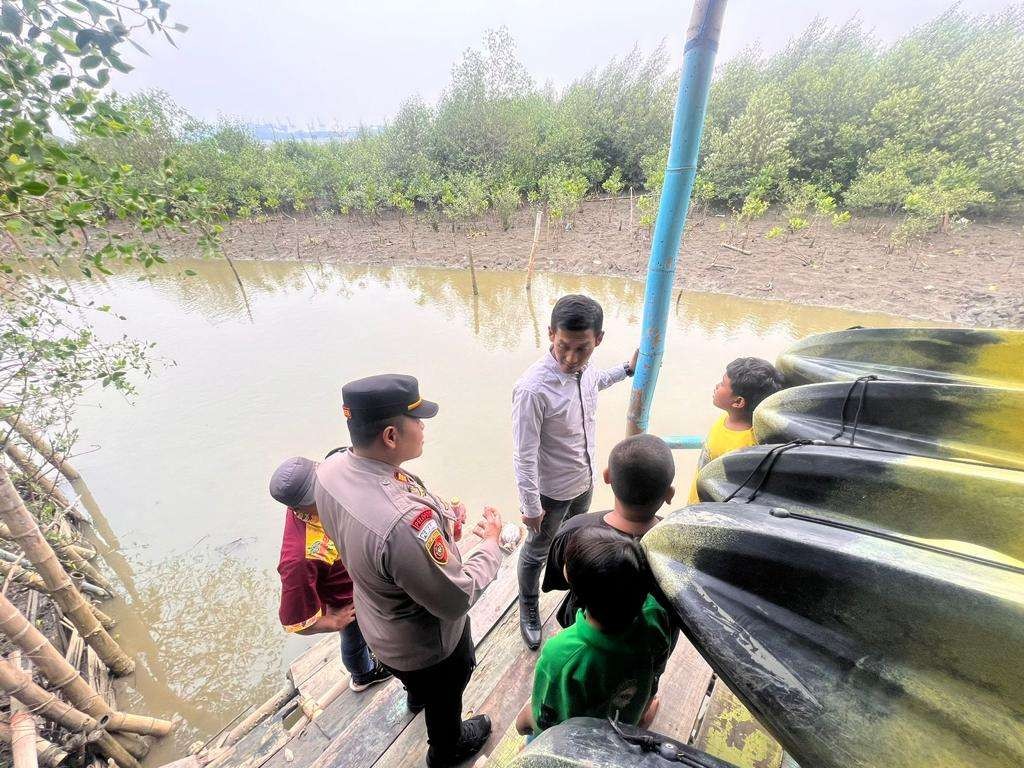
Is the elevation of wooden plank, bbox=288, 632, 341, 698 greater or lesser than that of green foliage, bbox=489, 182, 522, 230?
lesser

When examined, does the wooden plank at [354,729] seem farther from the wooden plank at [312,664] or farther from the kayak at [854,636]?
the kayak at [854,636]

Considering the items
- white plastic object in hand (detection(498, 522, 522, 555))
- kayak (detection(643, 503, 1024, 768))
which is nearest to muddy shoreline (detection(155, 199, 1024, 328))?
white plastic object in hand (detection(498, 522, 522, 555))

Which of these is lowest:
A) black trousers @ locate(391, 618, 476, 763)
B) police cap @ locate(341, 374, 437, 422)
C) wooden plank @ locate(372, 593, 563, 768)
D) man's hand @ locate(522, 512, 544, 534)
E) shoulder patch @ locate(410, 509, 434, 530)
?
wooden plank @ locate(372, 593, 563, 768)

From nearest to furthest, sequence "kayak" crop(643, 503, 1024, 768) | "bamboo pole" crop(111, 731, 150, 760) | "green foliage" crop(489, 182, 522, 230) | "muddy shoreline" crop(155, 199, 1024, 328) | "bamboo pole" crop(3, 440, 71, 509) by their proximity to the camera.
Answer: "kayak" crop(643, 503, 1024, 768)
"bamboo pole" crop(111, 731, 150, 760)
"bamboo pole" crop(3, 440, 71, 509)
"muddy shoreline" crop(155, 199, 1024, 328)
"green foliage" crop(489, 182, 522, 230)

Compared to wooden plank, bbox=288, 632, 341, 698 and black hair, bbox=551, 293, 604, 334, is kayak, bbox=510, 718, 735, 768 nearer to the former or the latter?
black hair, bbox=551, 293, 604, 334

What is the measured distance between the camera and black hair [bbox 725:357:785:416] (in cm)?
189

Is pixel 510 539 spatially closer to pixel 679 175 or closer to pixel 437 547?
pixel 437 547

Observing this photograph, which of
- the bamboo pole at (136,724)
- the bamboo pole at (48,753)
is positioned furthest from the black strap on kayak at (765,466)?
the bamboo pole at (136,724)

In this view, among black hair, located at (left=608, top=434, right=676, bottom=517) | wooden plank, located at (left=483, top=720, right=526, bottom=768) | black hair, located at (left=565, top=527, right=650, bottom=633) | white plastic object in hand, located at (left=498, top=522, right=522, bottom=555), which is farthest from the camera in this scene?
white plastic object in hand, located at (left=498, top=522, right=522, bottom=555)

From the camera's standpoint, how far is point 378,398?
126 centimetres

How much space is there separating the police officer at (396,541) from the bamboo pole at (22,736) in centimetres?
230

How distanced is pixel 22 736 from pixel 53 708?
0.23 meters

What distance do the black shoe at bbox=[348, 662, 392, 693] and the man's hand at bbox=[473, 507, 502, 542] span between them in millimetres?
1180

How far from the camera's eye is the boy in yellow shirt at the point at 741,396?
190 centimetres
